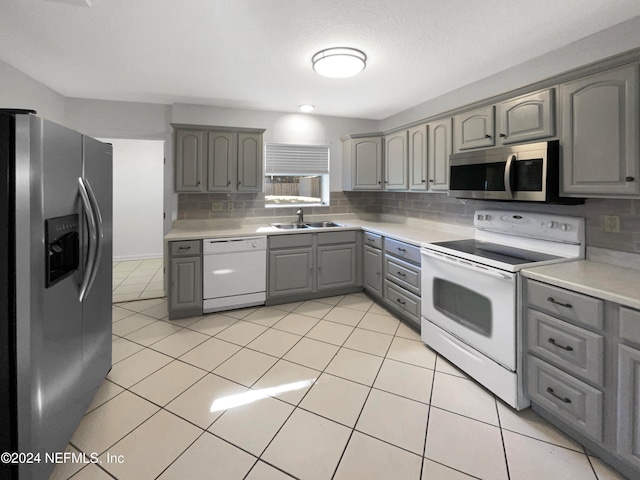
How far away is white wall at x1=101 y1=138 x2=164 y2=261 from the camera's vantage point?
5570mm

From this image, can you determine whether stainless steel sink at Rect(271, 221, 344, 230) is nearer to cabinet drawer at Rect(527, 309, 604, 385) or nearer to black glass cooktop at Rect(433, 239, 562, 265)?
black glass cooktop at Rect(433, 239, 562, 265)

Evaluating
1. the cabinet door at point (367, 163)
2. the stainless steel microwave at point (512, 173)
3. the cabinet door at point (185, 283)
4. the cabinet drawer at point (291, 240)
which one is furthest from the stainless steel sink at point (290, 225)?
the stainless steel microwave at point (512, 173)

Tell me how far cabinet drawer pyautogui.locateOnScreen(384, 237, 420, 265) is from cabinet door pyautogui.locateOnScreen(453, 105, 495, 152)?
38.1 inches

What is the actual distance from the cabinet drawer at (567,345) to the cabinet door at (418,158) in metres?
1.81

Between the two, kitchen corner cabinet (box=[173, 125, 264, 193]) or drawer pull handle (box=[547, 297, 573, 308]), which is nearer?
drawer pull handle (box=[547, 297, 573, 308])

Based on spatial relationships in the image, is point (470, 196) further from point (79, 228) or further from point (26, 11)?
point (26, 11)

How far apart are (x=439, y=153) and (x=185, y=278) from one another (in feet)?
9.20

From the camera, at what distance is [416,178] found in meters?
3.32

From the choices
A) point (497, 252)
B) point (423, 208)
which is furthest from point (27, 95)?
point (497, 252)

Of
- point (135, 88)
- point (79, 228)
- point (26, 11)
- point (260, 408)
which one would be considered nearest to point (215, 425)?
point (260, 408)

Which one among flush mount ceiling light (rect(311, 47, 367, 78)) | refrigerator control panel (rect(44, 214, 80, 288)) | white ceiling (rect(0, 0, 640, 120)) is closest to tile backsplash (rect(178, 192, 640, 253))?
white ceiling (rect(0, 0, 640, 120))

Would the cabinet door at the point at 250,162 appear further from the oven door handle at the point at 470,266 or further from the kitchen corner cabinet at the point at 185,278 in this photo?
the oven door handle at the point at 470,266

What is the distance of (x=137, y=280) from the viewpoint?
14.8ft

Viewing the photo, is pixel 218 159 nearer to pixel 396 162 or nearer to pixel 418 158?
pixel 396 162
